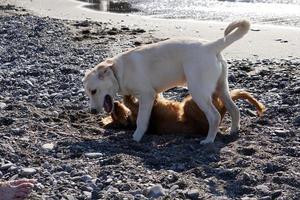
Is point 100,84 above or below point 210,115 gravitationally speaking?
above

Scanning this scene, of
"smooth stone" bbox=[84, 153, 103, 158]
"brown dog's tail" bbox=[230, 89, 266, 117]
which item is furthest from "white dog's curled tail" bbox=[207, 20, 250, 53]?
"smooth stone" bbox=[84, 153, 103, 158]

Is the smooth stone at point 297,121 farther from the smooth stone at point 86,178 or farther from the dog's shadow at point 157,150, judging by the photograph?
the smooth stone at point 86,178

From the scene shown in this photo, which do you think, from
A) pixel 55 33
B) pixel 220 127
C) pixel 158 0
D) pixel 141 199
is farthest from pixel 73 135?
pixel 158 0

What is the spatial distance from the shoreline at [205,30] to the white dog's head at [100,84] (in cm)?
393

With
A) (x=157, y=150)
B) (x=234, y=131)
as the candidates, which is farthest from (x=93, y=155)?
(x=234, y=131)

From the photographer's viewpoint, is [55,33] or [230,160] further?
[55,33]

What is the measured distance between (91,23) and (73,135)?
289 inches

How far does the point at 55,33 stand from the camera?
40.7ft

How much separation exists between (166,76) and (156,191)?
6.22 feet

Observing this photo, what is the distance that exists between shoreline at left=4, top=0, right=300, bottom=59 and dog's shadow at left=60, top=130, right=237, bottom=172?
4017 mm

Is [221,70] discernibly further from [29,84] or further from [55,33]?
[55,33]

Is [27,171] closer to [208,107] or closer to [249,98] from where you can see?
[208,107]

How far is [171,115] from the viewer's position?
6609mm

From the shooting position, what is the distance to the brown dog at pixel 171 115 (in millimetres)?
6469
